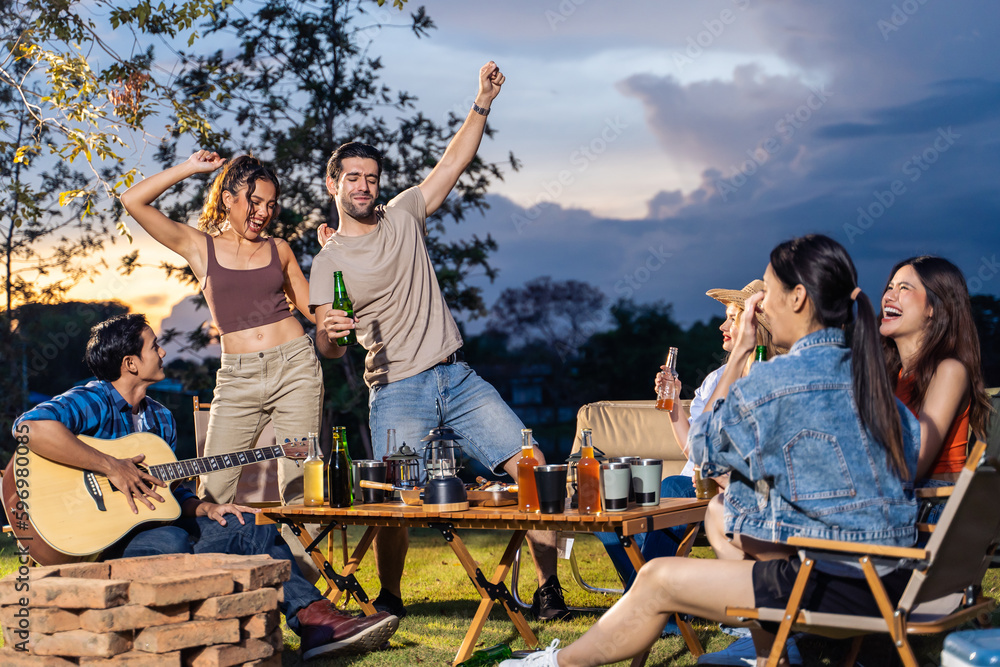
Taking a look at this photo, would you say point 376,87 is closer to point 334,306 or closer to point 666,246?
point 666,246

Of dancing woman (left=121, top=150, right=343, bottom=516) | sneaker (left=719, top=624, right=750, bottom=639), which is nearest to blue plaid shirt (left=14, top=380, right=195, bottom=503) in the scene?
dancing woman (left=121, top=150, right=343, bottom=516)

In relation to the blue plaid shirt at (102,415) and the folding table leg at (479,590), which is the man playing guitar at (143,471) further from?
the folding table leg at (479,590)

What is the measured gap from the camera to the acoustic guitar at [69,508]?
319cm

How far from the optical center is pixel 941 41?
10.8 metres

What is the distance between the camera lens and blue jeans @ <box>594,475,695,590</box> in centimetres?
362

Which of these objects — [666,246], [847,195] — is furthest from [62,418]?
[847,195]

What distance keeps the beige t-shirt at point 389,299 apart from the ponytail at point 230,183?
45cm

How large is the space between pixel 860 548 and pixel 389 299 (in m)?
2.22

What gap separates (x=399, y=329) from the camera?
3.77m

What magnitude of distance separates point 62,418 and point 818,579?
265cm

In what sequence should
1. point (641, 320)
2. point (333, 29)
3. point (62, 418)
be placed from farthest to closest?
point (641, 320) → point (333, 29) → point (62, 418)

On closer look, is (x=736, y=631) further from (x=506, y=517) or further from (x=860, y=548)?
(x=860, y=548)

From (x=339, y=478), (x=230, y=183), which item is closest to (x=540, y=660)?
(x=339, y=478)

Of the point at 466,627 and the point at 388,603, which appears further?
the point at 388,603
